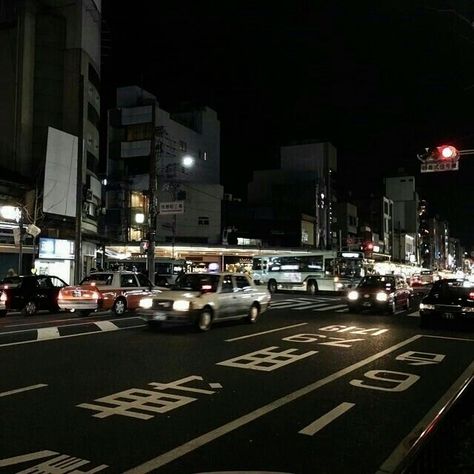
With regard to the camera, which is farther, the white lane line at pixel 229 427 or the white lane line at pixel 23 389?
the white lane line at pixel 23 389

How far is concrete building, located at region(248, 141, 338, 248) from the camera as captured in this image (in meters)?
85.9

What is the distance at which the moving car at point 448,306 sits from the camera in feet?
54.7

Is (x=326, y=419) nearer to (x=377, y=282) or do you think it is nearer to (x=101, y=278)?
(x=101, y=278)

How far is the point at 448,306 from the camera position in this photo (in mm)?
16859

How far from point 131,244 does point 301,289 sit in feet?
58.2

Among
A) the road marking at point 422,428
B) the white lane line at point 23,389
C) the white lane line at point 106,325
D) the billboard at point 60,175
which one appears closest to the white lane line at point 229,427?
the road marking at point 422,428

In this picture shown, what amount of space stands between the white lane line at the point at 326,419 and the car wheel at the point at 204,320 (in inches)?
307

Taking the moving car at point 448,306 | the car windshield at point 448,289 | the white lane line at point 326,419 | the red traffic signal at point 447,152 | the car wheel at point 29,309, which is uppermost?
the red traffic signal at point 447,152

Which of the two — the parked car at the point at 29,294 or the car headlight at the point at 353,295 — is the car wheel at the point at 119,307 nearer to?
the parked car at the point at 29,294

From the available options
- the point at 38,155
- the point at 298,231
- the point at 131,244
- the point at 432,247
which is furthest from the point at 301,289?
the point at 432,247

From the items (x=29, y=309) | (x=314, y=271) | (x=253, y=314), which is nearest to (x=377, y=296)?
(x=253, y=314)

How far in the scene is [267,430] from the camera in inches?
250

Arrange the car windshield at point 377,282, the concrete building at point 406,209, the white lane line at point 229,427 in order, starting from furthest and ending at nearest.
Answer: the concrete building at point 406,209, the car windshield at point 377,282, the white lane line at point 229,427

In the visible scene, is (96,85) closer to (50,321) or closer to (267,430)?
(50,321)
